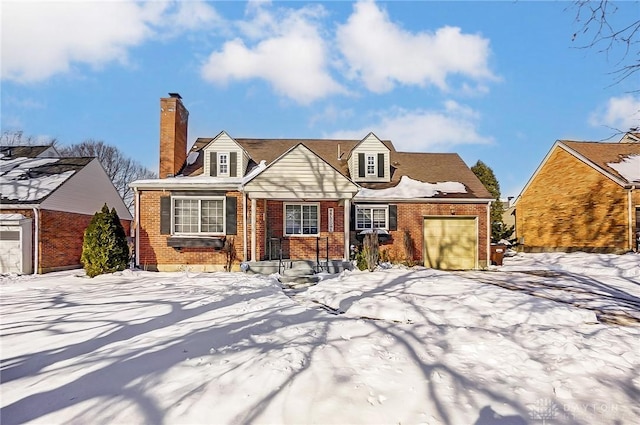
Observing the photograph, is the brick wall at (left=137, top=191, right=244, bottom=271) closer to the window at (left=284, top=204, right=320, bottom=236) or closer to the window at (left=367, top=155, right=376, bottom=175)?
the window at (left=284, top=204, right=320, bottom=236)

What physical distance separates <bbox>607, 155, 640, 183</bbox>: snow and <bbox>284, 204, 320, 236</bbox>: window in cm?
1436

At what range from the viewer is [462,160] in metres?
17.8

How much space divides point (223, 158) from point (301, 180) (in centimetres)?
465

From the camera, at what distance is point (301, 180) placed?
12.2 metres

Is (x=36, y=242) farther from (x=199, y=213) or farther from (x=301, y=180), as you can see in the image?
(x=301, y=180)

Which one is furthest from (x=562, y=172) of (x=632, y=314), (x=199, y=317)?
(x=199, y=317)

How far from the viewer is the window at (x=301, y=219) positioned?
45.6 feet

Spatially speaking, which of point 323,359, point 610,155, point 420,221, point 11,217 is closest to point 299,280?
point 323,359

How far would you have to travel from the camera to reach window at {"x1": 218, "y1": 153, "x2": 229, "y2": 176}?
48.9 ft

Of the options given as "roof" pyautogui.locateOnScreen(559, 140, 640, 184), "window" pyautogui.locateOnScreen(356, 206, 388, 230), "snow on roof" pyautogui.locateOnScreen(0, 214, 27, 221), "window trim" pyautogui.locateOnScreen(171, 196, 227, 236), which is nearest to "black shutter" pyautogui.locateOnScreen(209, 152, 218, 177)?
"window trim" pyautogui.locateOnScreen(171, 196, 227, 236)

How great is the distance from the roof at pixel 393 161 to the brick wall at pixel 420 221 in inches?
20.0

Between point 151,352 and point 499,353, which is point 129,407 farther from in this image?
point 499,353

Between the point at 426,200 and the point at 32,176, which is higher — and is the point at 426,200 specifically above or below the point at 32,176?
below

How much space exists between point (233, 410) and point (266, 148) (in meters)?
15.8
